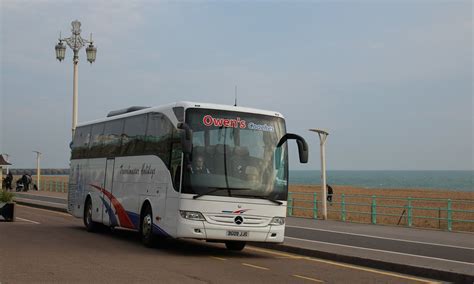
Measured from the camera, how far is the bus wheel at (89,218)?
21.7 meters

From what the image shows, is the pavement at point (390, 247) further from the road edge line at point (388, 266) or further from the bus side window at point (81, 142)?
the bus side window at point (81, 142)

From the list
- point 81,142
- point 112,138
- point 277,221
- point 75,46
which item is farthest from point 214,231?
point 75,46

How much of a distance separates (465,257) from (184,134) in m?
6.60

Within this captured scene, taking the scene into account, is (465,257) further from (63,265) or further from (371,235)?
(63,265)

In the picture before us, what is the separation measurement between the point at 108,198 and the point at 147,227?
3562 mm

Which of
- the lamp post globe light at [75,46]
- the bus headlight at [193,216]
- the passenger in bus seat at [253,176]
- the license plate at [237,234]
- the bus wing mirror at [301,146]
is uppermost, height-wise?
the lamp post globe light at [75,46]

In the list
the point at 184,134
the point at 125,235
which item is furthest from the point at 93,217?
the point at 184,134

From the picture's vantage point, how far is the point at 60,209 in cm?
3372

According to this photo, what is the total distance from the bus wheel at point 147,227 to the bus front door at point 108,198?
2.58 metres

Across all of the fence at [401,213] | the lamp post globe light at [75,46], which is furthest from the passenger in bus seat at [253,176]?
the lamp post globe light at [75,46]

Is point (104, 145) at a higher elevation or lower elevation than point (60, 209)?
higher

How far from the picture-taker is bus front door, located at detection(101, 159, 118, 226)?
20.0 metres

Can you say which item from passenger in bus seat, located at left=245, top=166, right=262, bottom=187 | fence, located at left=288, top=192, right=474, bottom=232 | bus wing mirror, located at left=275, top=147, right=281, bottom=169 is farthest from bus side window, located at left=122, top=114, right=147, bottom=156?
fence, located at left=288, top=192, right=474, bottom=232

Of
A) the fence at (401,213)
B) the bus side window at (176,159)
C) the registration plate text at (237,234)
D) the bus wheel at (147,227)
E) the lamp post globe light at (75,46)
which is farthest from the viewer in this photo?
the lamp post globe light at (75,46)
